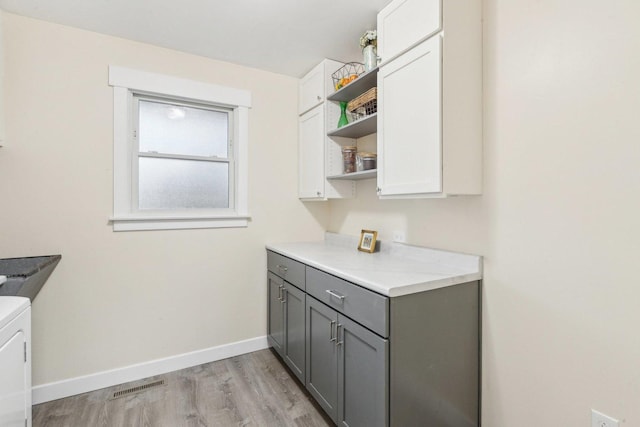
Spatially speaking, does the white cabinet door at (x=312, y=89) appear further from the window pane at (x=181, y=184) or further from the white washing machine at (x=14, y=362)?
the white washing machine at (x=14, y=362)

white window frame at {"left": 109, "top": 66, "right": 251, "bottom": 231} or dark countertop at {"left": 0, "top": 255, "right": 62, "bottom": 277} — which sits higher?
white window frame at {"left": 109, "top": 66, "right": 251, "bottom": 231}

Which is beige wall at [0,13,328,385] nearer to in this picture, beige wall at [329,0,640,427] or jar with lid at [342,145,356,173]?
jar with lid at [342,145,356,173]

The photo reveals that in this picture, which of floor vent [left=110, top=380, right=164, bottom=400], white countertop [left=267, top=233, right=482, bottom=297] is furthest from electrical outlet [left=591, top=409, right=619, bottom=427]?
floor vent [left=110, top=380, right=164, bottom=400]

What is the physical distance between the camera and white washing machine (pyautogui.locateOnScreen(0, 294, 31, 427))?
1.06 meters

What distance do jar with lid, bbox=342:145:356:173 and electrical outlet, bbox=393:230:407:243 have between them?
604 millimetres

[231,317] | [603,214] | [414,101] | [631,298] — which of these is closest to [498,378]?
[631,298]

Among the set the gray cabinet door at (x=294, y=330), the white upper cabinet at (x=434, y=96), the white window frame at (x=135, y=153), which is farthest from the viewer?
the white window frame at (x=135, y=153)

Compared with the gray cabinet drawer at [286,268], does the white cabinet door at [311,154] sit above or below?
above

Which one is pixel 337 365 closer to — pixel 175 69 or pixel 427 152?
pixel 427 152

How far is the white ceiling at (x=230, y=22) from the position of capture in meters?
1.84

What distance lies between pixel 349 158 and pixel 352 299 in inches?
48.8

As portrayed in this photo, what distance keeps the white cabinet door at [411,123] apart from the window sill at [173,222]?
135 centimetres

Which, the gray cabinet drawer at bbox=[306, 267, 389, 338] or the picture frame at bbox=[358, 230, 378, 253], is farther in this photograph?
the picture frame at bbox=[358, 230, 378, 253]

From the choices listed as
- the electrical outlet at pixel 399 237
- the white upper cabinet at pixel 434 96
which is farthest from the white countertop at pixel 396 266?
the white upper cabinet at pixel 434 96
